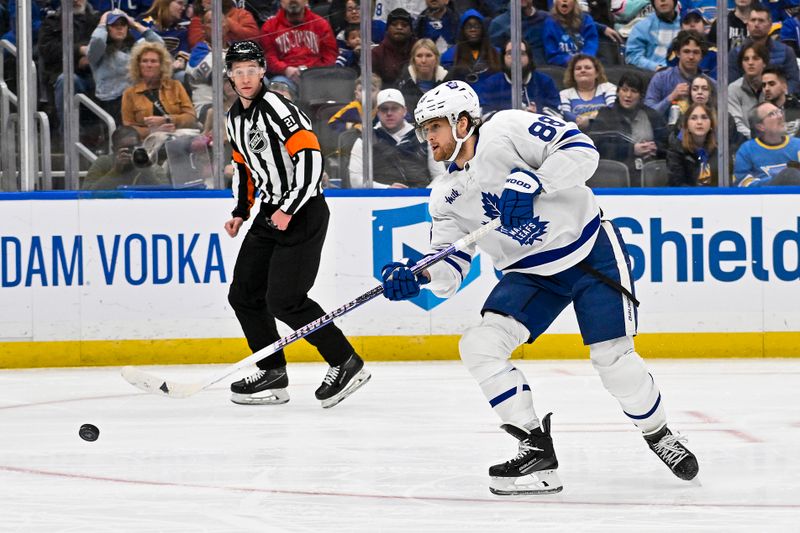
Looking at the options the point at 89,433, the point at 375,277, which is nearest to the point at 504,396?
the point at 89,433

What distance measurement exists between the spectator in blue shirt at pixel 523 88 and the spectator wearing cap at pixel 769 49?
96 centimetres

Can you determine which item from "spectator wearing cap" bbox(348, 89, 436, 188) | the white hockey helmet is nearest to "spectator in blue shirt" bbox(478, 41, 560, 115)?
"spectator wearing cap" bbox(348, 89, 436, 188)

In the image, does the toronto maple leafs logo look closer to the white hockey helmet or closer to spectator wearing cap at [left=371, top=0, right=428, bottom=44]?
the white hockey helmet

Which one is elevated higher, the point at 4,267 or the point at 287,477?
the point at 4,267

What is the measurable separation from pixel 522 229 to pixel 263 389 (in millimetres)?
1955

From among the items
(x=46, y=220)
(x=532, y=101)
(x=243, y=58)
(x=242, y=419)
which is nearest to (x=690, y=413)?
(x=242, y=419)

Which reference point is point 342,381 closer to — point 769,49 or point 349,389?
point 349,389

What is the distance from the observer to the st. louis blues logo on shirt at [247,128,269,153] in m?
4.72

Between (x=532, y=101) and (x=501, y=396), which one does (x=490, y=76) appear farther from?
(x=501, y=396)

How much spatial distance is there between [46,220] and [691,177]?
312 cm

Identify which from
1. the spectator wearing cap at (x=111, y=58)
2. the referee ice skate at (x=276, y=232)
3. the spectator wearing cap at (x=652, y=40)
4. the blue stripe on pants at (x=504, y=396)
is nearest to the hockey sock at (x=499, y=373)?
the blue stripe on pants at (x=504, y=396)

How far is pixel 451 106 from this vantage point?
314 cm

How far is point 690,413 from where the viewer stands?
4543 mm

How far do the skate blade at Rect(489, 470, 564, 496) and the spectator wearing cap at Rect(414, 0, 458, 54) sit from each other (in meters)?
3.93
